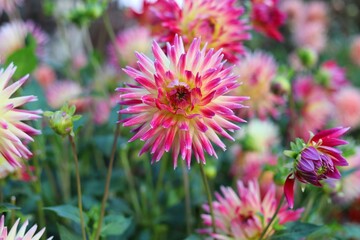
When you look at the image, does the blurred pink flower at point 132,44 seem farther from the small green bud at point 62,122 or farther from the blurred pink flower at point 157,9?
the small green bud at point 62,122

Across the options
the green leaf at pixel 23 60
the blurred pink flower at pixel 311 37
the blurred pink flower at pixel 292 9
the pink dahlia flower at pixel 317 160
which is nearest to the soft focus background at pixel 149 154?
the green leaf at pixel 23 60

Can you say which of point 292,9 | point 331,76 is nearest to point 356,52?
point 292,9

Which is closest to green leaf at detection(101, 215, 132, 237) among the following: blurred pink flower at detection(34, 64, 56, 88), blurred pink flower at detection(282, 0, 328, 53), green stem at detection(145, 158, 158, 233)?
green stem at detection(145, 158, 158, 233)

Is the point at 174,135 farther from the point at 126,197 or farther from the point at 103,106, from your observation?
the point at 103,106

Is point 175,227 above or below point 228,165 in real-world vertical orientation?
below

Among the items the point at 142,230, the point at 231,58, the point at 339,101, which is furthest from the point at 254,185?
the point at 339,101

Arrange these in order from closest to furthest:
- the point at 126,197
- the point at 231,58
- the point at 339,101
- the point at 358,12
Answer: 1. the point at 231,58
2. the point at 126,197
3. the point at 339,101
4. the point at 358,12
